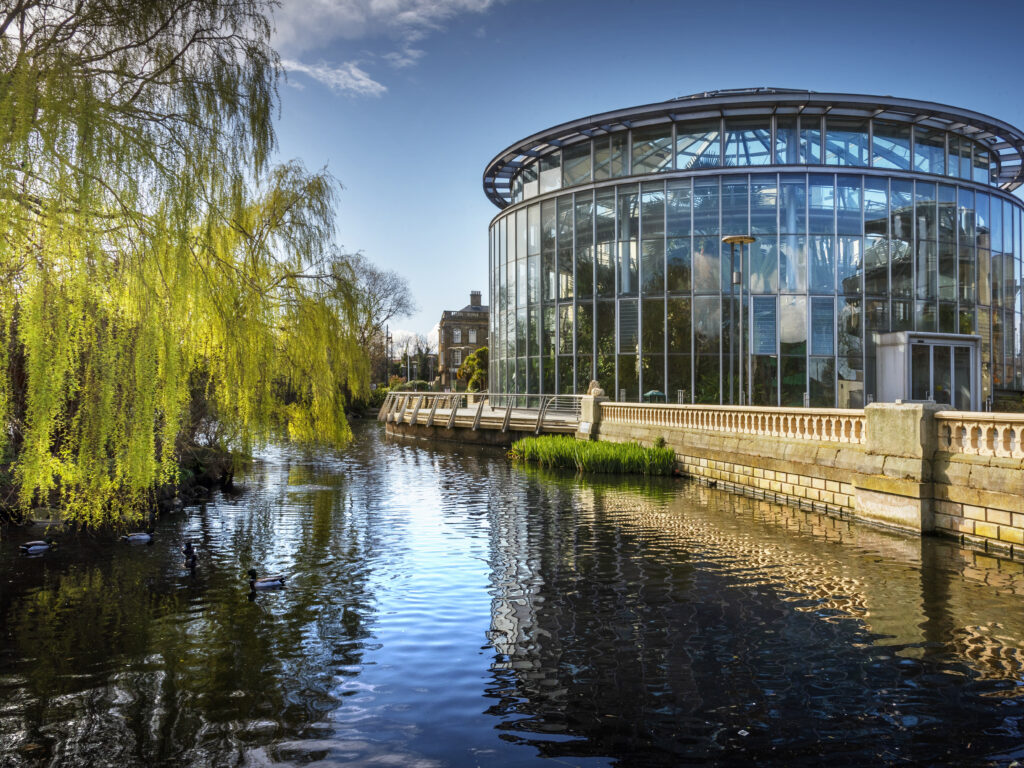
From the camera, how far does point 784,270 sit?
2997 cm

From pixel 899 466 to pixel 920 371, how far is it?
1986 centimetres

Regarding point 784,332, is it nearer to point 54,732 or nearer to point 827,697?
point 827,697

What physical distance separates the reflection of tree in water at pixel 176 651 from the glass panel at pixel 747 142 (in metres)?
24.8

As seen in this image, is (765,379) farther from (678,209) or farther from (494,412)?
(494,412)

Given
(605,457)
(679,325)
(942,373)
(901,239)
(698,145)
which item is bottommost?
(605,457)

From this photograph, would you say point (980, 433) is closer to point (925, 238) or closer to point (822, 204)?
point (822, 204)

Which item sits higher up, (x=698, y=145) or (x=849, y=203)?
(x=698, y=145)

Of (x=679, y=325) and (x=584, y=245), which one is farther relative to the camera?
(x=584, y=245)

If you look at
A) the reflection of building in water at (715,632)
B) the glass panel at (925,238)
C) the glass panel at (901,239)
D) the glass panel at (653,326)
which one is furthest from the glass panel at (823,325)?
the reflection of building in water at (715,632)

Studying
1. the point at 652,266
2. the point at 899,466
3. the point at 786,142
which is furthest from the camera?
the point at 652,266

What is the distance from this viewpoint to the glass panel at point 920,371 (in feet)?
94.5

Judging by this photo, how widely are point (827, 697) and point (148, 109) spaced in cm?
801

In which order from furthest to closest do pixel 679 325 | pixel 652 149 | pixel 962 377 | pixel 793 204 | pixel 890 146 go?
pixel 652 149 → pixel 679 325 → pixel 890 146 → pixel 793 204 → pixel 962 377

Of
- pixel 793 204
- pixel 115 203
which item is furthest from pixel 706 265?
pixel 115 203
